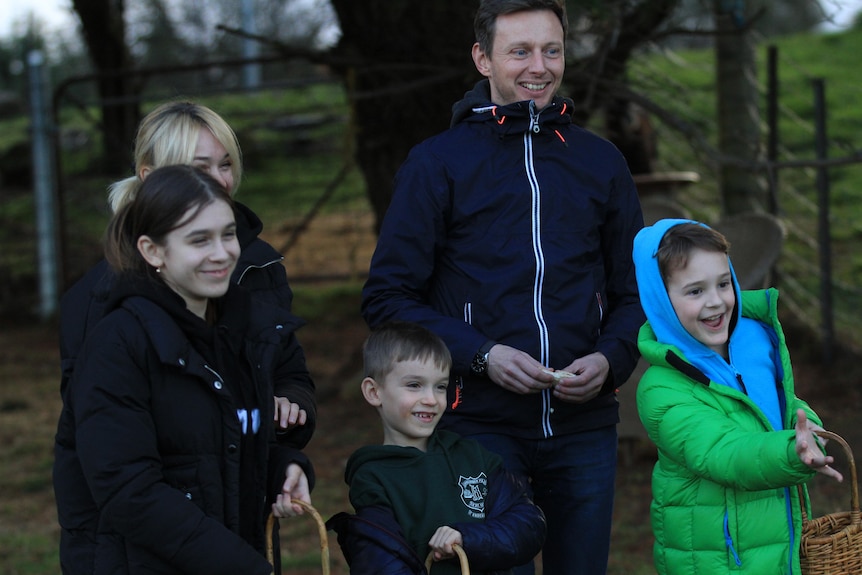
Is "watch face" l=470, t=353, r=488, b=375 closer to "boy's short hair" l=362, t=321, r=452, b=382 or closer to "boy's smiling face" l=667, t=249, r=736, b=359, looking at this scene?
"boy's short hair" l=362, t=321, r=452, b=382

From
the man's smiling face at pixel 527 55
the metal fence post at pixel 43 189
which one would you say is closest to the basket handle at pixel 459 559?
the man's smiling face at pixel 527 55

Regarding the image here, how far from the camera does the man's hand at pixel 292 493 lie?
91.7 inches

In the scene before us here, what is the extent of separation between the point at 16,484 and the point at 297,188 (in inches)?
252

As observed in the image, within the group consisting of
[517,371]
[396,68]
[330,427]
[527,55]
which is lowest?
[330,427]

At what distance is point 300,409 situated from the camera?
2596 millimetres

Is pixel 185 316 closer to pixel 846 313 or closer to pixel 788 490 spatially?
pixel 788 490

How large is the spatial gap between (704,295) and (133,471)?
4.39ft

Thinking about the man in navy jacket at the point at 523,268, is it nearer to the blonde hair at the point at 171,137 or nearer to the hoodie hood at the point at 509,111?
the hoodie hood at the point at 509,111

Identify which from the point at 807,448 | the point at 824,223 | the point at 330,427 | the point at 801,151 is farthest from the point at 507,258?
the point at 801,151

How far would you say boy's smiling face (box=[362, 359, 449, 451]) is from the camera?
8.32 ft

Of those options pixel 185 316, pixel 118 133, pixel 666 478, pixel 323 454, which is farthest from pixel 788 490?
pixel 118 133

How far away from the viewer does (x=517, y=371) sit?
2504 millimetres

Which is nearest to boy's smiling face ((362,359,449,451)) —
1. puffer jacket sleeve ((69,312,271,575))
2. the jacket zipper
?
the jacket zipper

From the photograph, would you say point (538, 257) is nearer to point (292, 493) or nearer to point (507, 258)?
point (507, 258)
